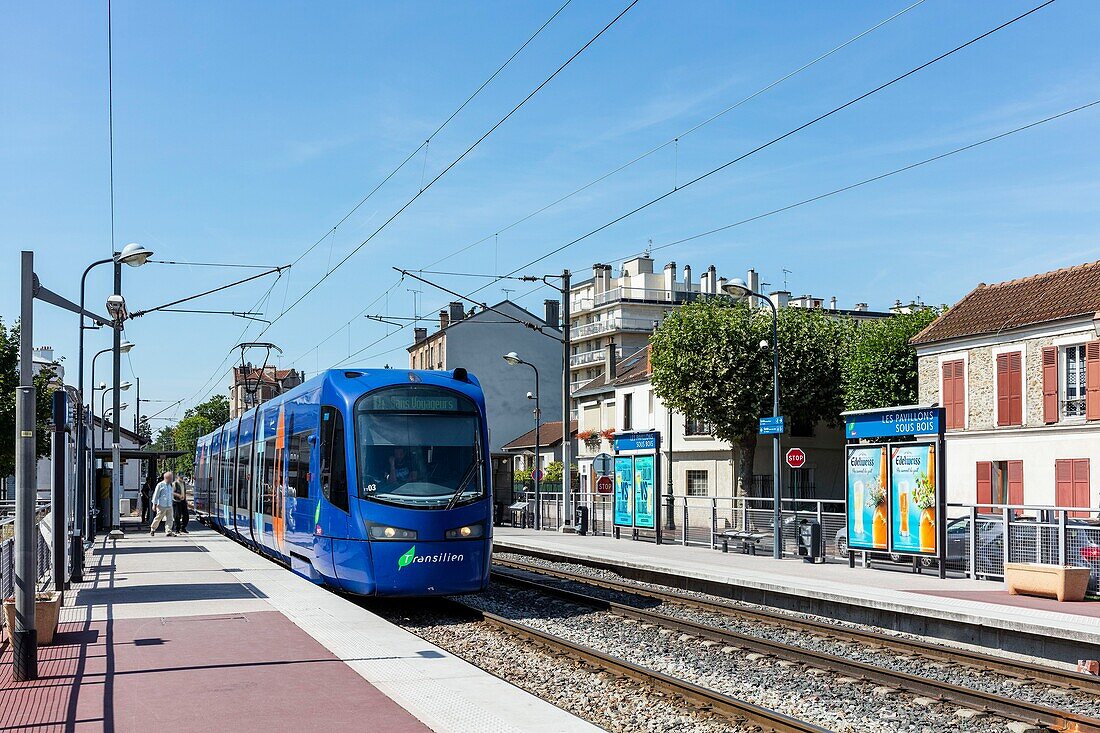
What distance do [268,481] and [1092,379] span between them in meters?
22.6

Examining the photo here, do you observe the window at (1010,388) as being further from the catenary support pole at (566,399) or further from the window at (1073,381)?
the catenary support pole at (566,399)

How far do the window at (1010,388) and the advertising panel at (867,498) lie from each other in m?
14.6

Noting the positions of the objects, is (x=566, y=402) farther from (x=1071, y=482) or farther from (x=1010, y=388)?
(x=1071, y=482)

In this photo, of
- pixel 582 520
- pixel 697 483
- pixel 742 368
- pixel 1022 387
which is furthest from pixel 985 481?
pixel 697 483

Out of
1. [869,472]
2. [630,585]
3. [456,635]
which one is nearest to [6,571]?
[456,635]

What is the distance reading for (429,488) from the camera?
15352 millimetres

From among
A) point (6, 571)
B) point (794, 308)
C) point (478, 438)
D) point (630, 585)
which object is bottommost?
point (630, 585)

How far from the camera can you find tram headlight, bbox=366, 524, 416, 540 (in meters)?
15.0

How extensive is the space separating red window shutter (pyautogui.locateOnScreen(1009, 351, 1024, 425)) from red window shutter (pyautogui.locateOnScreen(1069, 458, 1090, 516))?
2.32 meters

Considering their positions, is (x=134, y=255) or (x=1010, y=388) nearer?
(x=134, y=255)

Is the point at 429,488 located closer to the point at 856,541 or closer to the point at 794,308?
the point at 856,541

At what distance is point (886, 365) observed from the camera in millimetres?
48312

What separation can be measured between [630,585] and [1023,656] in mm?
8483

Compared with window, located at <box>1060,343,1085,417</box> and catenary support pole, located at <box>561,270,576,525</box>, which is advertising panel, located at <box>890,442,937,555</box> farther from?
window, located at <box>1060,343,1085,417</box>
